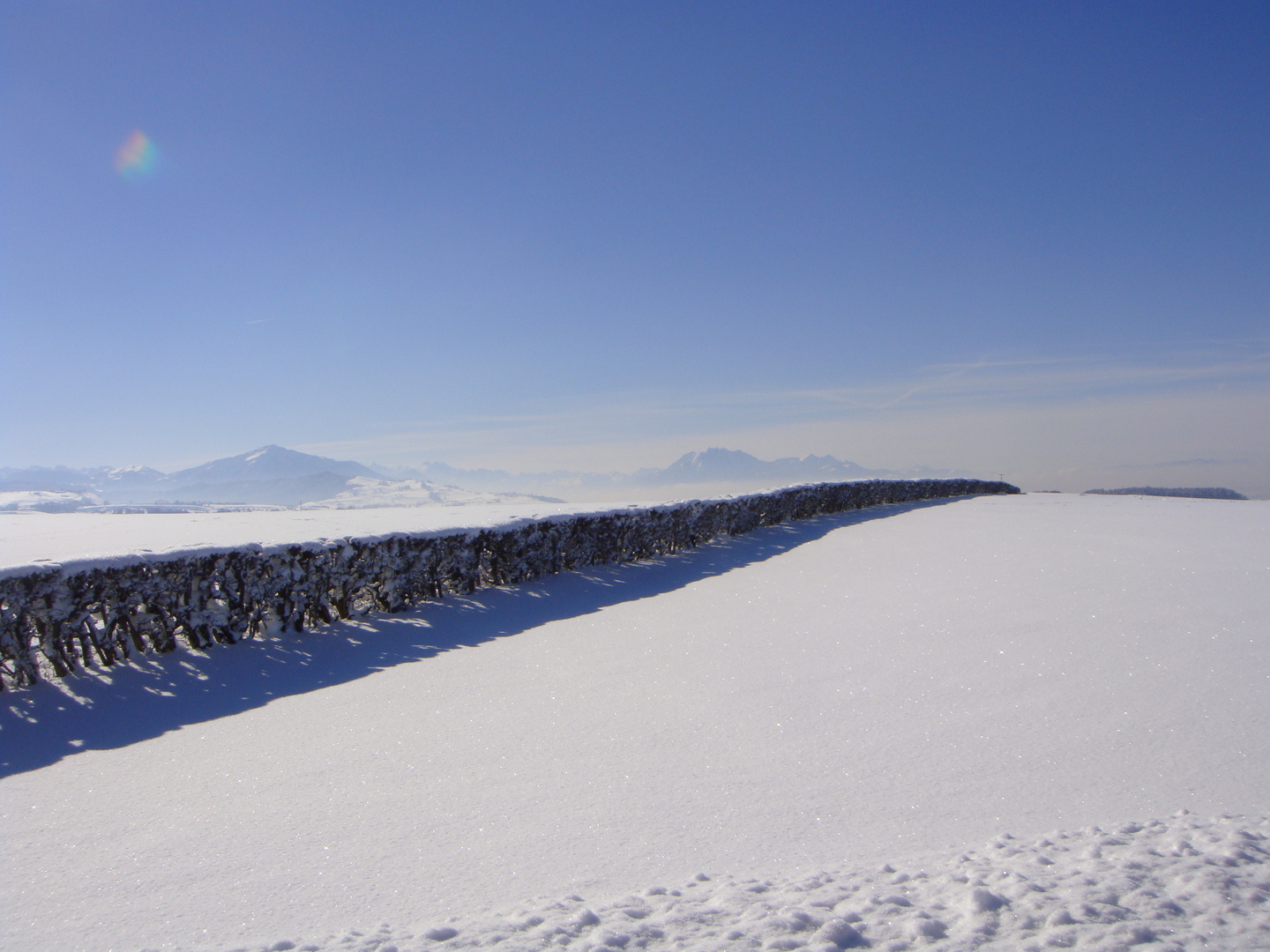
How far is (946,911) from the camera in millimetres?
2805

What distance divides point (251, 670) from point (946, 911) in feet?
19.8

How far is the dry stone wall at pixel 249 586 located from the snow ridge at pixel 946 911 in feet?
15.7

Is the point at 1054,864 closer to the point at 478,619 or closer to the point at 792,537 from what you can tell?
the point at 478,619

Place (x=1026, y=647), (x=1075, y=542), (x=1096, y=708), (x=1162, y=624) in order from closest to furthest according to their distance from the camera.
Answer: (x=1096, y=708) < (x=1026, y=647) < (x=1162, y=624) < (x=1075, y=542)

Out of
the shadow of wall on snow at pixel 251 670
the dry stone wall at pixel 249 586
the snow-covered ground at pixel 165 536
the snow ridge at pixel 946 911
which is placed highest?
the snow-covered ground at pixel 165 536

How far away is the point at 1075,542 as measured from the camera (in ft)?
41.2

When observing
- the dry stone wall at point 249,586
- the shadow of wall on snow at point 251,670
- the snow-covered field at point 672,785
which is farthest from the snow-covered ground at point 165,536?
the snow-covered field at point 672,785

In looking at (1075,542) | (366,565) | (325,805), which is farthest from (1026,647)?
(1075,542)

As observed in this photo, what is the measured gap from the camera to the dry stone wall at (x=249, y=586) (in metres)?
6.13

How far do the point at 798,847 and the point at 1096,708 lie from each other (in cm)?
278

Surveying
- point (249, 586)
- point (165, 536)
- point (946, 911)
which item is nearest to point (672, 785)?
point (946, 911)

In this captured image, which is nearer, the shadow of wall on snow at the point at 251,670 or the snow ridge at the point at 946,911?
the snow ridge at the point at 946,911

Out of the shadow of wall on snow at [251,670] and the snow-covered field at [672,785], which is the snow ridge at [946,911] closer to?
the snow-covered field at [672,785]

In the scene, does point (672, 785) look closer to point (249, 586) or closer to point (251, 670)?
point (251, 670)
